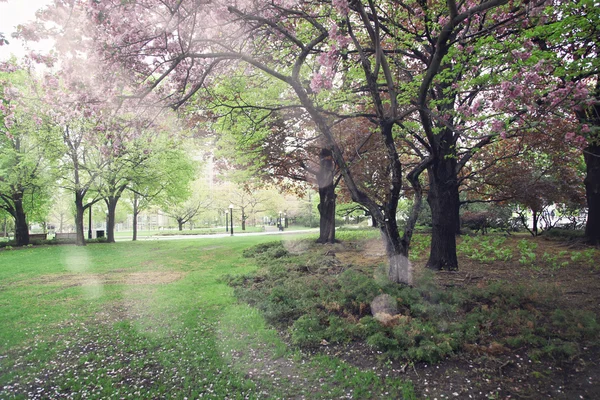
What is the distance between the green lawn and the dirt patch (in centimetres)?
70

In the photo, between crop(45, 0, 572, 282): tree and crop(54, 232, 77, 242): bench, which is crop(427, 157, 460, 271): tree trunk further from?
crop(54, 232, 77, 242): bench

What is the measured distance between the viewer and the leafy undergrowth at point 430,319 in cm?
437

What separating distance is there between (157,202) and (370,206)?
2439 cm

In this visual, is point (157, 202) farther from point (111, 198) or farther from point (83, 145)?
point (83, 145)

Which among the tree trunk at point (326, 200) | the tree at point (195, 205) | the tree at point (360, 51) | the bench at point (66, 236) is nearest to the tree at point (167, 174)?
the bench at point (66, 236)

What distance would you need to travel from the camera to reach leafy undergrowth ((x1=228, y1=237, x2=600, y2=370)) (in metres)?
4.37

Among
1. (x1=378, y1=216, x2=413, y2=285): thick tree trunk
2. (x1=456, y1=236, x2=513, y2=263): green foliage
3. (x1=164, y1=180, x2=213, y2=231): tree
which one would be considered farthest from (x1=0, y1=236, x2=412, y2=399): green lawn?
(x1=164, y1=180, x2=213, y2=231): tree

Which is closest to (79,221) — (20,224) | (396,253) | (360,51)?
(20,224)

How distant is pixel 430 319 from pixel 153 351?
4.27 metres

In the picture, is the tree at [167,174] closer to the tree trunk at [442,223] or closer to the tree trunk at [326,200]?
the tree trunk at [326,200]

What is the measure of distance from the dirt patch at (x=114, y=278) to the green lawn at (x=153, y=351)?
0.70 meters

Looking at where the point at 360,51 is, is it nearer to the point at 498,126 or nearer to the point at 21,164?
the point at 498,126

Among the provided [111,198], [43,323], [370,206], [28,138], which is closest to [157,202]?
[111,198]

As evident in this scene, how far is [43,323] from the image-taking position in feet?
20.5
